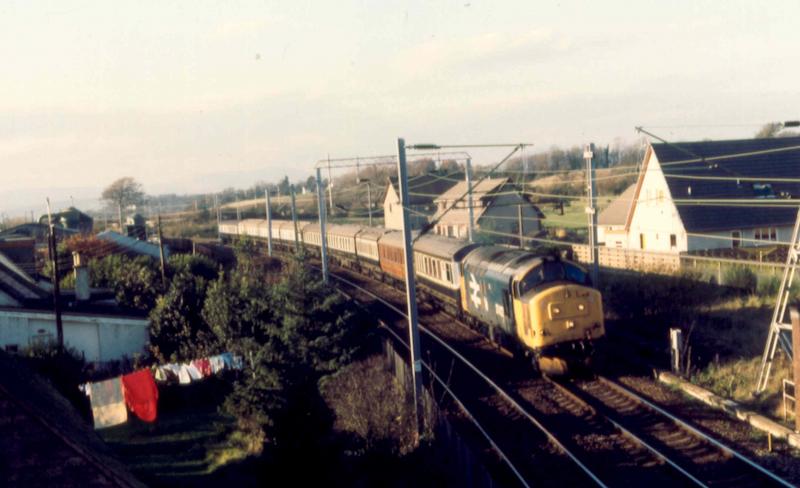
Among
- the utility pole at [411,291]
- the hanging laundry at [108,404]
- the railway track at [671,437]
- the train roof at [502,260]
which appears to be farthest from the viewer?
the hanging laundry at [108,404]

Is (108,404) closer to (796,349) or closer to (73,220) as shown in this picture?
(796,349)

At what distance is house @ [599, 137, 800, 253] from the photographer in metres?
36.1

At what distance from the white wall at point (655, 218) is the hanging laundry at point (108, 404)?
26.1 m

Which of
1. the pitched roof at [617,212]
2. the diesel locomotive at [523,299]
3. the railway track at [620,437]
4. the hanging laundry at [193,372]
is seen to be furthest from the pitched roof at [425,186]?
the railway track at [620,437]

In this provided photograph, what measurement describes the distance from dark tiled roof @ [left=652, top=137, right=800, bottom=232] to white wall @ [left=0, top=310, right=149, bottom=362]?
2547cm

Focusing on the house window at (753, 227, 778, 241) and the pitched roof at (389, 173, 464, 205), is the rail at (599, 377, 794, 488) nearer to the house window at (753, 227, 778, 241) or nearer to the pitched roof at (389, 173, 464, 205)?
the house window at (753, 227, 778, 241)

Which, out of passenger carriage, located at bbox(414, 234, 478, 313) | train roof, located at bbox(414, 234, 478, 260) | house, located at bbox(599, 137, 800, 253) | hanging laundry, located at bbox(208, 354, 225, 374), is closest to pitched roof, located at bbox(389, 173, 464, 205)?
house, located at bbox(599, 137, 800, 253)

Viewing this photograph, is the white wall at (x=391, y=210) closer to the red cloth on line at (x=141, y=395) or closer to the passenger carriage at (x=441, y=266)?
the passenger carriage at (x=441, y=266)

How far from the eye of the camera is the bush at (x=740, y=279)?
25.6 m

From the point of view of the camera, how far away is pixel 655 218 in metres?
39.3

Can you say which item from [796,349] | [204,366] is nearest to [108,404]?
[204,366]

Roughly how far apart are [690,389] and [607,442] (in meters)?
3.53

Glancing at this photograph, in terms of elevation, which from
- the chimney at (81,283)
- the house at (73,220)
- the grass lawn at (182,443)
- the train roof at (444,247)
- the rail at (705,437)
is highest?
the house at (73,220)

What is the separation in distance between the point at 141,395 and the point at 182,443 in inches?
109
